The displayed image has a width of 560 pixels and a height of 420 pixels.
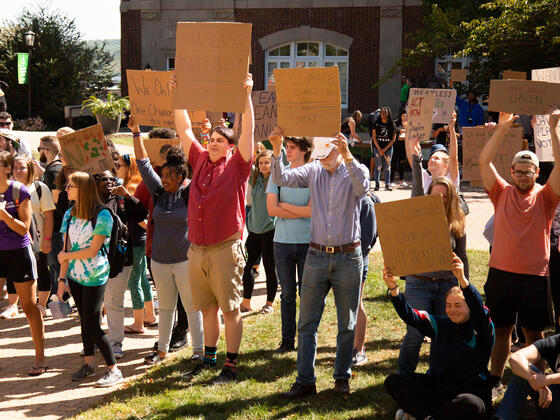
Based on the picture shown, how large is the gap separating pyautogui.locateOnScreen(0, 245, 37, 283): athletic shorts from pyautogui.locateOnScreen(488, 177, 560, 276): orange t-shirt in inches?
164

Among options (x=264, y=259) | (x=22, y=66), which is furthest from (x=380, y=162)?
(x=22, y=66)

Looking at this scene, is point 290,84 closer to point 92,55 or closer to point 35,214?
point 35,214

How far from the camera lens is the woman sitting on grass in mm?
4949

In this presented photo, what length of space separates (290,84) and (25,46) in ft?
89.3

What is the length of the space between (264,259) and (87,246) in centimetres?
254

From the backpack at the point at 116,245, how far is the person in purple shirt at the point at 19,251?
577 mm

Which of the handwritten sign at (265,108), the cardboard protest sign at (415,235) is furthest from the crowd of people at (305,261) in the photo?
the handwritten sign at (265,108)

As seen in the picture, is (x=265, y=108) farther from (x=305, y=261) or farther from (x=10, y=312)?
(x=10, y=312)

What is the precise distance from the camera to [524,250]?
550 cm

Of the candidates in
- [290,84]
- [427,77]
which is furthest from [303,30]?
[290,84]

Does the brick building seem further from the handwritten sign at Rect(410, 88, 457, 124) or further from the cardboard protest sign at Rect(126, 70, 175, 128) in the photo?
the cardboard protest sign at Rect(126, 70, 175, 128)

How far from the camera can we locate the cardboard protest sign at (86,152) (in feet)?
22.1

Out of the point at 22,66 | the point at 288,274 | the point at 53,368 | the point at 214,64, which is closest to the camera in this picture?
the point at 214,64

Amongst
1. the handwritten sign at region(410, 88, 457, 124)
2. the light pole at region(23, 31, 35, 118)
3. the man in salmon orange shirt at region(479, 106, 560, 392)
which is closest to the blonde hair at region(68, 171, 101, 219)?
the man in salmon orange shirt at region(479, 106, 560, 392)
